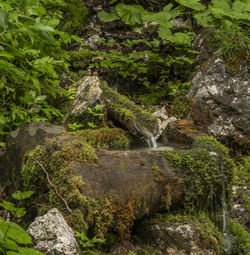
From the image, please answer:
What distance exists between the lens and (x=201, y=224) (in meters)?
3.09

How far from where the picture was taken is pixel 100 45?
7574mm

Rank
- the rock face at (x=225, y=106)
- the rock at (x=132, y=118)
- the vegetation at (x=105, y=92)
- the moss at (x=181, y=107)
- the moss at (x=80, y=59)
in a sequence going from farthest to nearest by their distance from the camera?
the moss at (x=80, y=59) < the moss at (x=181, y=107) < the rock face at (x=225, y=106) < the rock at (x=132, y=118) < the vegetation at (x=105, y=92)

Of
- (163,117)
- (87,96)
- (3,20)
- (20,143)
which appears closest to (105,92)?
(87,96)

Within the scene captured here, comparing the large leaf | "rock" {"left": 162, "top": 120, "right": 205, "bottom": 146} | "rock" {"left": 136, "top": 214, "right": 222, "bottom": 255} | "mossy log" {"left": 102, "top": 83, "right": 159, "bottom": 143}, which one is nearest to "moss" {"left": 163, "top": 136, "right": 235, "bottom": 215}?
"rock" {"left": 136, "top": 214, "right": 222, "bottom": 255}

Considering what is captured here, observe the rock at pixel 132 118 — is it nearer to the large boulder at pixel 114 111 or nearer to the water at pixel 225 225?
the large boulder at pixel 114 111

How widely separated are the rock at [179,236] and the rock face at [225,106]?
262 cm

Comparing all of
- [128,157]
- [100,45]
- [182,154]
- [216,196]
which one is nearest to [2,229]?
[128,157]

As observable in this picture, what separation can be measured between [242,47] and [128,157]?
409cm

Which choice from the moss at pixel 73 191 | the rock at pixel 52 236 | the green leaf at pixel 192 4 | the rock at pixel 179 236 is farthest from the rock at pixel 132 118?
the green leaf at pixel 192 4

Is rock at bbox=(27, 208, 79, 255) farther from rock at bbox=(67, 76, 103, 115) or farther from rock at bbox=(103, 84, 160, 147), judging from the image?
rock at bbox=(67, 76, 103, 115)

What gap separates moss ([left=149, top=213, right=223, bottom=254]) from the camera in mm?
2951

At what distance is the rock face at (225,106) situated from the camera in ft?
17.3

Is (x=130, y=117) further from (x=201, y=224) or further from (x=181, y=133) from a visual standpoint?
(x=201, y=224)

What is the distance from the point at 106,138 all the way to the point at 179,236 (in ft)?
5.89
